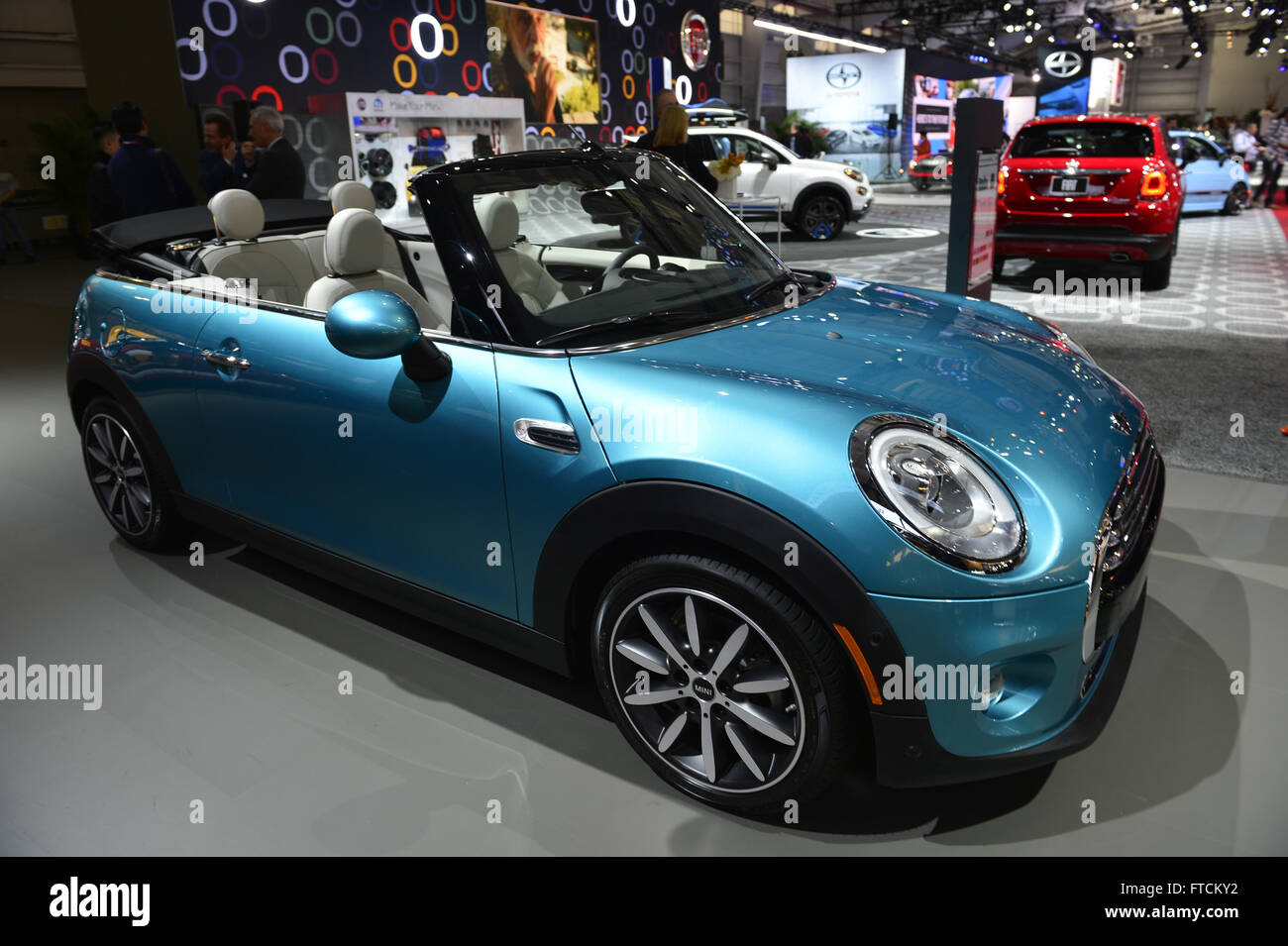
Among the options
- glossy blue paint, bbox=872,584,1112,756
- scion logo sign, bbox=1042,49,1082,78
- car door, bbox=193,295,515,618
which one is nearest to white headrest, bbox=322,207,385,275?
car door, bbox=193,295,515,618

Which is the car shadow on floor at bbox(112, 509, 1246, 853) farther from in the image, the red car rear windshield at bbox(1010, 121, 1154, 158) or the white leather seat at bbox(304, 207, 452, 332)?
the red car rear windshield at bbox(1010, 121, 1154, 158)

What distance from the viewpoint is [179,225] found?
3.28m

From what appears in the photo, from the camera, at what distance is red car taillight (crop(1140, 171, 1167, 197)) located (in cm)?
720

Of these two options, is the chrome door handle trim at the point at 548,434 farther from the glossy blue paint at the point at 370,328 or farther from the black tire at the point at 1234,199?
the black tire at the point at 1234,199

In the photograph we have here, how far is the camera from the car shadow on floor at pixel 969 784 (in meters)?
1.86

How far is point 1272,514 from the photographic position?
3242 mm

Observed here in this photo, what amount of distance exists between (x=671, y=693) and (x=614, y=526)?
0.38 meters

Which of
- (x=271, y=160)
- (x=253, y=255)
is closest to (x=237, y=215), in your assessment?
(x=253, y=255)

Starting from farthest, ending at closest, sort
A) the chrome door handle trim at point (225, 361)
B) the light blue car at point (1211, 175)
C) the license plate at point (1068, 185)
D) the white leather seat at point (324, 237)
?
the light blue car at point (1211, 175), the license plate at point (1068, 185), the white leather seat at point (324, 237), the chrome door handle trim at point (225, 361)

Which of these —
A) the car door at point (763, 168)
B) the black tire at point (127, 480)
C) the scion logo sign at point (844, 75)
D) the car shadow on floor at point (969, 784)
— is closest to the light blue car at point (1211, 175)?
the car door at point (763, 168)

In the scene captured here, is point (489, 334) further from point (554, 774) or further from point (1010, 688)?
point (1010, 688)

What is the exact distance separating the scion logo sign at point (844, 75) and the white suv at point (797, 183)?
46.0 ft

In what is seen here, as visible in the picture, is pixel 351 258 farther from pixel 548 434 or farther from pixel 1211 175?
pixel 1211 175

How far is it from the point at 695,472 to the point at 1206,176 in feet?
47.3
